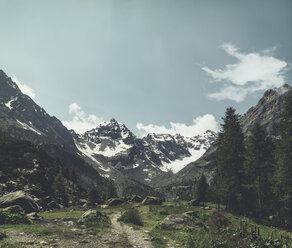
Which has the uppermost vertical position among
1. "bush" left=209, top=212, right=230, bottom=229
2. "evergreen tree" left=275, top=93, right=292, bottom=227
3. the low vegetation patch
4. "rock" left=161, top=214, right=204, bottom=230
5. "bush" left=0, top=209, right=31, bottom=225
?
"evergreen tree" left=275, top=93, right=292, bottom=227

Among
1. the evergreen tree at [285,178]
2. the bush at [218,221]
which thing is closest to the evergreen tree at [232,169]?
the evergreen tree at [285,178]

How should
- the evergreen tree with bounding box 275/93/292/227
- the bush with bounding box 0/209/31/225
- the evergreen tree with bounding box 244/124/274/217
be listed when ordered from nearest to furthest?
the bush with bounding box 0/209/31/225 → the evergreen tree with bounding box 275/93/292/227 → the evergreen tree with bounding box 244/124/274/217

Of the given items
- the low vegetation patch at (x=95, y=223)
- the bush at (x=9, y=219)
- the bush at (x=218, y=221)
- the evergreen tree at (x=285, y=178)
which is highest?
the evergreen tree at (x=285, y=178)

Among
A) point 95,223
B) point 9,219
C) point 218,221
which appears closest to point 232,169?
point 218,221

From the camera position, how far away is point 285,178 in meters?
21.7

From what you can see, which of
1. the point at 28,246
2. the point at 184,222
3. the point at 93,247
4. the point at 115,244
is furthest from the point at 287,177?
the point at 28,246

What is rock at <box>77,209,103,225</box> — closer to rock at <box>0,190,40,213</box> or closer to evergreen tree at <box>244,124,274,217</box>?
rock at <box>0,190,40,213</box>

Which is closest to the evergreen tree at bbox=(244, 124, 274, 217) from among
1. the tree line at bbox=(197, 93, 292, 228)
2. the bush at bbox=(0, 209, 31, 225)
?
the tree line at bbox=(197, 93, 292, 228)

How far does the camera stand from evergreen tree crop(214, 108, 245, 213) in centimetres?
3028

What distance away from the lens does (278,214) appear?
2283 cm

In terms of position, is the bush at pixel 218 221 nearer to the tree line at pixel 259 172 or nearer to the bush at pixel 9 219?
the tree line at pixel 259 172

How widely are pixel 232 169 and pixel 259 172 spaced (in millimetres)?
4239

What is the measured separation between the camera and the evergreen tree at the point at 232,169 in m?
30.3

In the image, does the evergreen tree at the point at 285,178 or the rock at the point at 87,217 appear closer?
the rock at the point at 87,217
